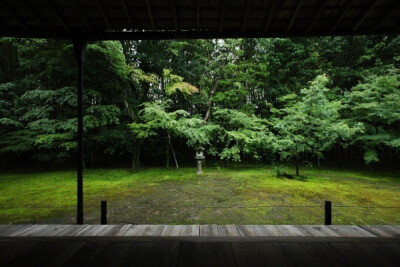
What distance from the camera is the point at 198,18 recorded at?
2.56m

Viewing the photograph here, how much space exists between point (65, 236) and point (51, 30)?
2752 mm

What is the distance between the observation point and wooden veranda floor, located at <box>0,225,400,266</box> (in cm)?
200

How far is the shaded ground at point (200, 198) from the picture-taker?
4789mm

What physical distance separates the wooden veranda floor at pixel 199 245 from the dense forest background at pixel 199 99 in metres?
6.63

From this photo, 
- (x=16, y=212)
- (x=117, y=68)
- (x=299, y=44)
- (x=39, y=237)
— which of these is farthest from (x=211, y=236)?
(x=299, y=44)

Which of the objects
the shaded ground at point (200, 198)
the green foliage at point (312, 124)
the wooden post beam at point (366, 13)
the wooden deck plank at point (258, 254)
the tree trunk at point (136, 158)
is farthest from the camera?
the tree trunk at point (136, 158)

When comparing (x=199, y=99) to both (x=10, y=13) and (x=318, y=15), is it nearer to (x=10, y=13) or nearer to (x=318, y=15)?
(x=318, y=15)

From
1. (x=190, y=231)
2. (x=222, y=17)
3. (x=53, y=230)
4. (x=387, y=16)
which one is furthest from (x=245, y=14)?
(x=53, y=230)

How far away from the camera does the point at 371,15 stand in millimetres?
2582

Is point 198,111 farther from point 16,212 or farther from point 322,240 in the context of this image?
point 322,240

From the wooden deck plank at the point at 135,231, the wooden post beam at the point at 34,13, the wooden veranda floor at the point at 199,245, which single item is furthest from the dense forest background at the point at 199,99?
the wooden deck plank at the point at 135,231

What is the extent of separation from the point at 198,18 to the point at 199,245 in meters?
2.71

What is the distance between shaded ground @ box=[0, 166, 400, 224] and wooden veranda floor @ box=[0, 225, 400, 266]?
3.32 ft

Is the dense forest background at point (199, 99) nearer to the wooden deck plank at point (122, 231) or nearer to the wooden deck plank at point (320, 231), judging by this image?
the wooden deck plank at point (320, 231)
